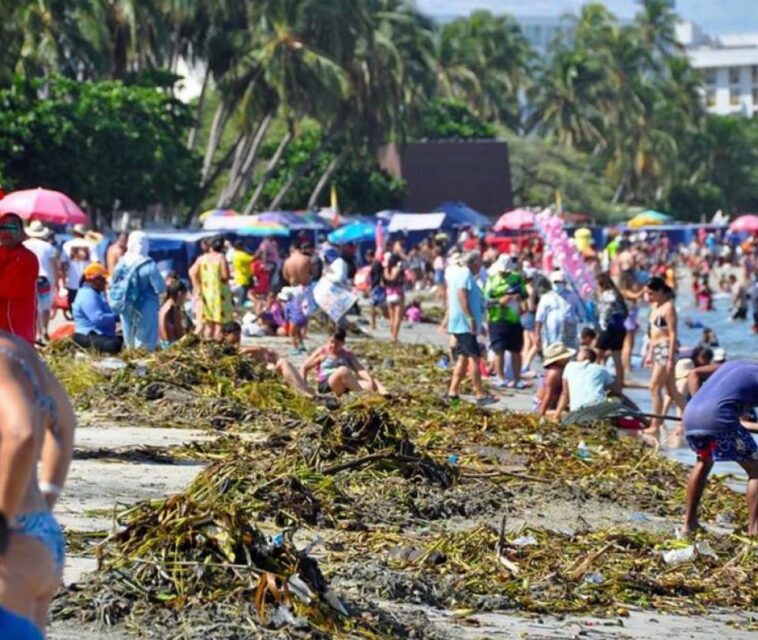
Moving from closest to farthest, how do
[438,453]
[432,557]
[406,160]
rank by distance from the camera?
[432,557] < [438,453] < [406,160]

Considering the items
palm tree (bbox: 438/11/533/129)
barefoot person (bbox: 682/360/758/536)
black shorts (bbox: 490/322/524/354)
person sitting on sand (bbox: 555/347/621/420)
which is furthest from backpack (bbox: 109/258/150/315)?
palm tree (bbox: 438/11/533/129)

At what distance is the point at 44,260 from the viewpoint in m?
18.9

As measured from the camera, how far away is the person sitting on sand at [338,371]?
16469 mm

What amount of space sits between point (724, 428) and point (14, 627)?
6786 mm

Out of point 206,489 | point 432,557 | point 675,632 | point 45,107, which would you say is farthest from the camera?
point 45,107

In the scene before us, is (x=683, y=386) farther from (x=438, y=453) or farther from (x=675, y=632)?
(x=675, y=632)

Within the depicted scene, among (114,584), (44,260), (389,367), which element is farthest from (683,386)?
(114,584)

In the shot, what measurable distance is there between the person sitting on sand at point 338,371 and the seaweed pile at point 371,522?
738 millimetres

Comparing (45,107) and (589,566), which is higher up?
(45,107)

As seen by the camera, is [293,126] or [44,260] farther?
[293,126]

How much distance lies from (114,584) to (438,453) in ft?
19.3

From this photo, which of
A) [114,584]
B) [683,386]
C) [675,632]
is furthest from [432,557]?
[683,386]

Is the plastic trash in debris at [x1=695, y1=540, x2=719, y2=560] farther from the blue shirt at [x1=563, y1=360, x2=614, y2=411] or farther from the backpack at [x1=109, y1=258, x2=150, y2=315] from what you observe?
the backpack at [x1=109, y1=258, x2=150, y2=315]

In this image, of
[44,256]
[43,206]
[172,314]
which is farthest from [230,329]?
[43,206]
